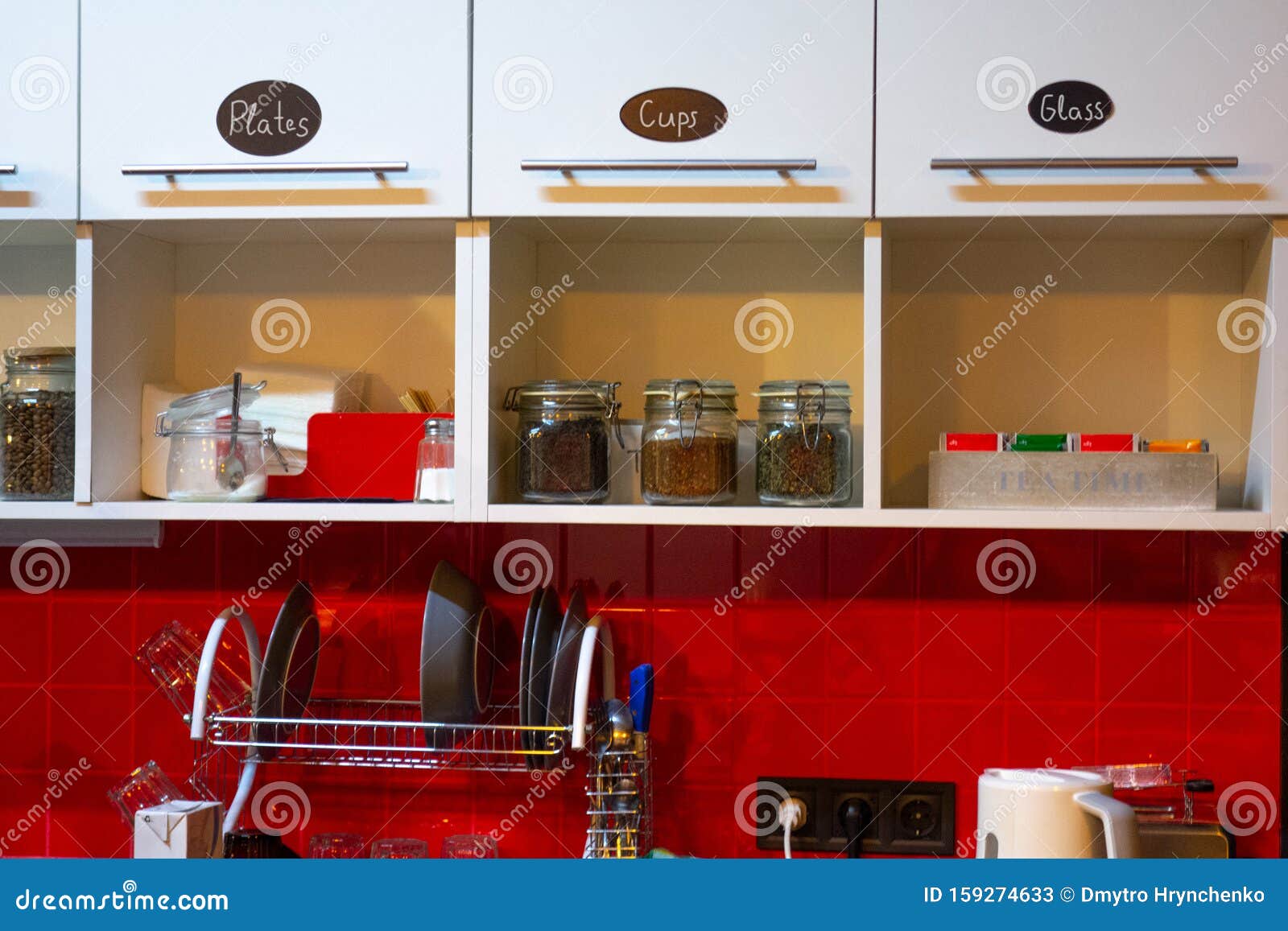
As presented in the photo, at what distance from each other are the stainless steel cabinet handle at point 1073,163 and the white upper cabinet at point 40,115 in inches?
41.0

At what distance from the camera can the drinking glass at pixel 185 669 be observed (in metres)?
1.69

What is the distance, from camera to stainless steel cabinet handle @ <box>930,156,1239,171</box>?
138cm

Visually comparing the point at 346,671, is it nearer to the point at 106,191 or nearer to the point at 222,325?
the point at 222,325

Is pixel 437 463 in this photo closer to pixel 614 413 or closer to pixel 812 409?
pixel 614 413

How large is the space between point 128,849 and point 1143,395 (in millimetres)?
1567

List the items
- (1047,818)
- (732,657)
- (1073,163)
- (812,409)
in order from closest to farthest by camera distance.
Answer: (1047,818) < (1073,163) < (812,409) < (732,657)

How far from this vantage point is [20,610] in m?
1.81
